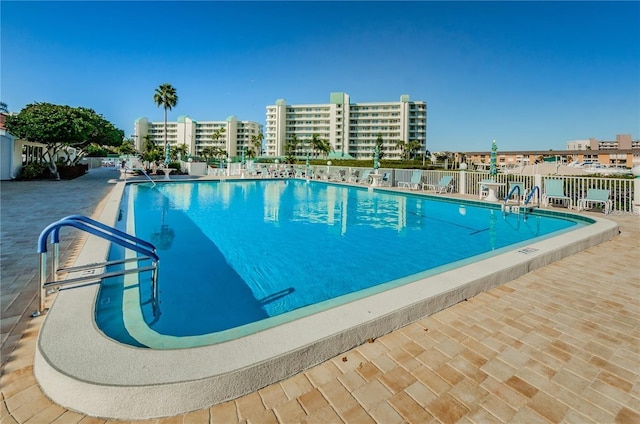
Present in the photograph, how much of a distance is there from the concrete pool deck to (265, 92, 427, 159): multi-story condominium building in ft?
265

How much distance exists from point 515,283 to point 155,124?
125198mm

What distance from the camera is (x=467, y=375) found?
2.09 meters

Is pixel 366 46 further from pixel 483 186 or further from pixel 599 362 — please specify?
pixel 599 362

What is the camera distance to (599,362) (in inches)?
89.0

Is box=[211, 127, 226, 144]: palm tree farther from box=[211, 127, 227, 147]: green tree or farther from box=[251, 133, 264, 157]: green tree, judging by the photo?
box=[251, 133, 264, 157]: green tree

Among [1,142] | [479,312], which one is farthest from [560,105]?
[1,142]

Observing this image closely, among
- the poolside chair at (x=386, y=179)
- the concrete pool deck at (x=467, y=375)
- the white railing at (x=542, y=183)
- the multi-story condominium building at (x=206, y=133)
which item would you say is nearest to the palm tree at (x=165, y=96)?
the poolside chair at (x=386, y=179)

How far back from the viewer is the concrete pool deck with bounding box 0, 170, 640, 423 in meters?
1.75

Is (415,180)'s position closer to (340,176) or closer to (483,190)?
(483,190)

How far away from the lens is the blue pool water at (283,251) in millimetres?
3639

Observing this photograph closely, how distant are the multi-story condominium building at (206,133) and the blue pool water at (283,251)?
9559cm

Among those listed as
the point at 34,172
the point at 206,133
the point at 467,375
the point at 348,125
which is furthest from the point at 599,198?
the point at 206,133

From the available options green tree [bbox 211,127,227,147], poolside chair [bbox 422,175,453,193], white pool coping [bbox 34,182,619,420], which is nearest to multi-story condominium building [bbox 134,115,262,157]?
green tree [bbox 211,127,227,147]

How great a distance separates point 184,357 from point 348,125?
87819 mm
